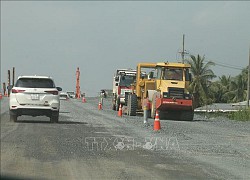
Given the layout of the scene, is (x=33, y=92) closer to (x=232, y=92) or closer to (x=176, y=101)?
(x=176, y=101)

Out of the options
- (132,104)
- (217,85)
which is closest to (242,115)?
(132,104)

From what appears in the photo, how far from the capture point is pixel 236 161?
39.9 ft

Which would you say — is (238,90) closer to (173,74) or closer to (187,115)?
(187,115)

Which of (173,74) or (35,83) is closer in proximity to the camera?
A: (35,83)

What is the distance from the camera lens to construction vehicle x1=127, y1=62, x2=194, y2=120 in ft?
93.6

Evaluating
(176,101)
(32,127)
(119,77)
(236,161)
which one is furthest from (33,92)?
(119,77)

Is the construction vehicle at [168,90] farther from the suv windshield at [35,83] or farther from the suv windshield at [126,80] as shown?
the suv windshield at [35,83]

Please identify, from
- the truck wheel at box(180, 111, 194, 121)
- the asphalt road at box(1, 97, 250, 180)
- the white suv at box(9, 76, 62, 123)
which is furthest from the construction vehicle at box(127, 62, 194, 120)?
the white suv at box(9, 76, 62, 123)

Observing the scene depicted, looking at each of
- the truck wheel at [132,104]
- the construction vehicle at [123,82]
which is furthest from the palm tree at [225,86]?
the truck wheel at [132,104]

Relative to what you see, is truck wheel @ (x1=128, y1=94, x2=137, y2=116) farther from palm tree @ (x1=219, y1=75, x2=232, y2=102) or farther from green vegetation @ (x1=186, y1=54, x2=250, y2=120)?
palm tree @ (x1=219, y1=75, x2=232, y2=102)

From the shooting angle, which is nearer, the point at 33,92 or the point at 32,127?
the point at 33,92

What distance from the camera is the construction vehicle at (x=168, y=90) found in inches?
1123

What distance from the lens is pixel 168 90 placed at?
2853 cm

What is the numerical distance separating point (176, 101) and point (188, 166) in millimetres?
17919
